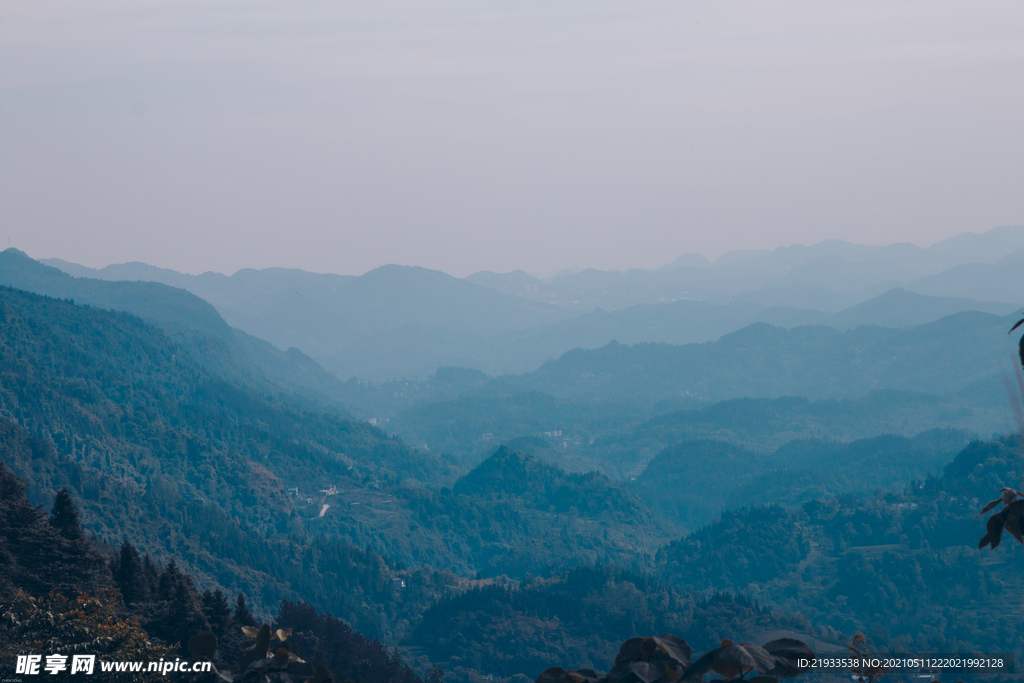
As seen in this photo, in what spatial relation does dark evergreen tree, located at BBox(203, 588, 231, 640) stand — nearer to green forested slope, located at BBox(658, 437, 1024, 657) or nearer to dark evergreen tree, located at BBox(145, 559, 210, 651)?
dark evergreen tree, located at BBox(145, 559, 210, 651)

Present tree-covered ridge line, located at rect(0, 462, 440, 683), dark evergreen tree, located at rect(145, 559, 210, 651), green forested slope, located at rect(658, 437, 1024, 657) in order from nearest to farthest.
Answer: tree-covered ridge line, located at rect(0, 462, 440, 683), dark evergreen tree, located at rect(145, 559, 210, 651), green forested slope, located at rect(658, 437, 1024, 657)

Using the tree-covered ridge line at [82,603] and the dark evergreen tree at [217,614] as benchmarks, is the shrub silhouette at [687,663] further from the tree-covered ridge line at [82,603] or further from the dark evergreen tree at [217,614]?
the dark evergreen tree at [217,614]

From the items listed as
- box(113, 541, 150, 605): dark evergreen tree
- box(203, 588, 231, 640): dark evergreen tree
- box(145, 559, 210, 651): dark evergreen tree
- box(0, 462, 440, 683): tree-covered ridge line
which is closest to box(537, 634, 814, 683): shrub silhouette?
box(0, 462, 440, 683): tree-covered ridge line

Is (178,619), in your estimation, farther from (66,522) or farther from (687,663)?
(687,663)

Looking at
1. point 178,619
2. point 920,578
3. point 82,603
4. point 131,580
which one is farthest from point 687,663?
point 920,578

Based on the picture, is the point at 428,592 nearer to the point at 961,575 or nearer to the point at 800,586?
the point at 800,586

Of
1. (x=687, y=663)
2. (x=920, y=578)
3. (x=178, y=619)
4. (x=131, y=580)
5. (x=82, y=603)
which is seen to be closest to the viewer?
(x=687, y=663)

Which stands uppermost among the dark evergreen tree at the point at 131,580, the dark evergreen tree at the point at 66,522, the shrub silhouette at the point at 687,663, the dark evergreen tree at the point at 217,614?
the shrub silhouette at the point at 687,663

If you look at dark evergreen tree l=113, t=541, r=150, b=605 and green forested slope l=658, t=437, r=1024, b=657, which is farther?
green forested slope l=658, t=437, r=1024, b=657

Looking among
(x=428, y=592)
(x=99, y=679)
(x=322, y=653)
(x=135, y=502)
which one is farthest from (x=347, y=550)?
(x=99, y=679)

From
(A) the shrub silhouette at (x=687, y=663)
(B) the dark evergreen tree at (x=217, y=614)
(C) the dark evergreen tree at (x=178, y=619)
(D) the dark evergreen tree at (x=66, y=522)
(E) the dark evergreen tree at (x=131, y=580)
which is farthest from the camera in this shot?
(E) the dark evergreen tree at (x=131, y=580)

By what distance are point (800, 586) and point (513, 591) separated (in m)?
68.6

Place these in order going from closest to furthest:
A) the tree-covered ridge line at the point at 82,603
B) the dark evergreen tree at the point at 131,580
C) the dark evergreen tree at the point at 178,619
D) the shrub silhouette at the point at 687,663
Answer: the shrub silhouette at the point at 687,663, the tree-covered ridge line at the point at 82,603, the dark evergreen tree at the point at 178,619, the dark evergreen tree at the point at 131,580

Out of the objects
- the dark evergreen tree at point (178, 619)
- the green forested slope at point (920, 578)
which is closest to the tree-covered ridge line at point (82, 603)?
the dark evergreen tree at point (178, 619)
